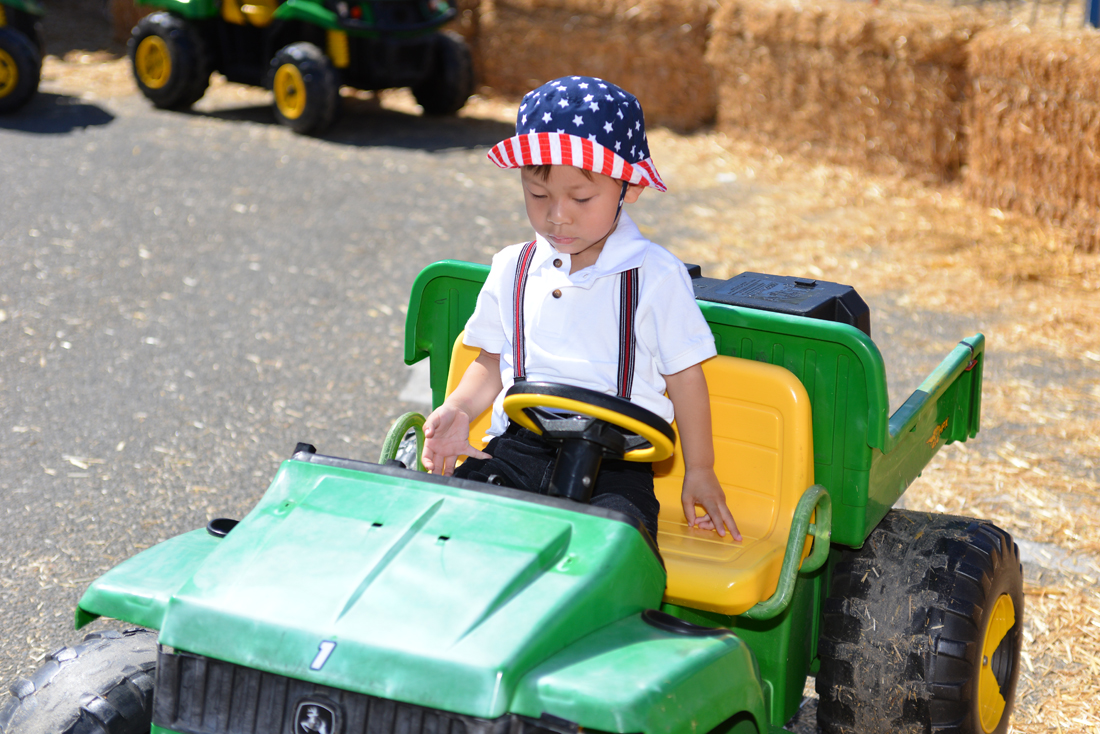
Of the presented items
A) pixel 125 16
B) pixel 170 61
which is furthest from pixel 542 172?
pixel 125 16

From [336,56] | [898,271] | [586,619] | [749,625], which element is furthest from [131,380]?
[336,56]

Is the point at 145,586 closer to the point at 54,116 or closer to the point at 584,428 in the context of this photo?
the point at 584,428

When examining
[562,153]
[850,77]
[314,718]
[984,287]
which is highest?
[850,77]

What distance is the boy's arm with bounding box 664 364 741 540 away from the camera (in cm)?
219

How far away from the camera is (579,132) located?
201 centimetres

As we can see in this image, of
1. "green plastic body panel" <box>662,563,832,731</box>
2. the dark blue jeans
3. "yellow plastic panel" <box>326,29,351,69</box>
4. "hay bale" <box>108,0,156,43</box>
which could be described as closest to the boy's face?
the dark blue jeans

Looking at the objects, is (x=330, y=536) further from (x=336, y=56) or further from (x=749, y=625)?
(x=336, y=56)

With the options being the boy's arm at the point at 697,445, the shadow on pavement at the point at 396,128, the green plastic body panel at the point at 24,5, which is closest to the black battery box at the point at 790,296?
the boy's arm at the point at 697,445

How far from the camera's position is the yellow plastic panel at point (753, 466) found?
2176 mm

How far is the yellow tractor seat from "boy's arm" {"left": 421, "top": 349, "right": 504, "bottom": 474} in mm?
442

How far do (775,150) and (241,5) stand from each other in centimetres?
413

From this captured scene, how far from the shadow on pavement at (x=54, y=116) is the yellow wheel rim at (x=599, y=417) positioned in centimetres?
676

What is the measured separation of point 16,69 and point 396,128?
2684 mm

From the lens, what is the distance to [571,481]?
193cm
